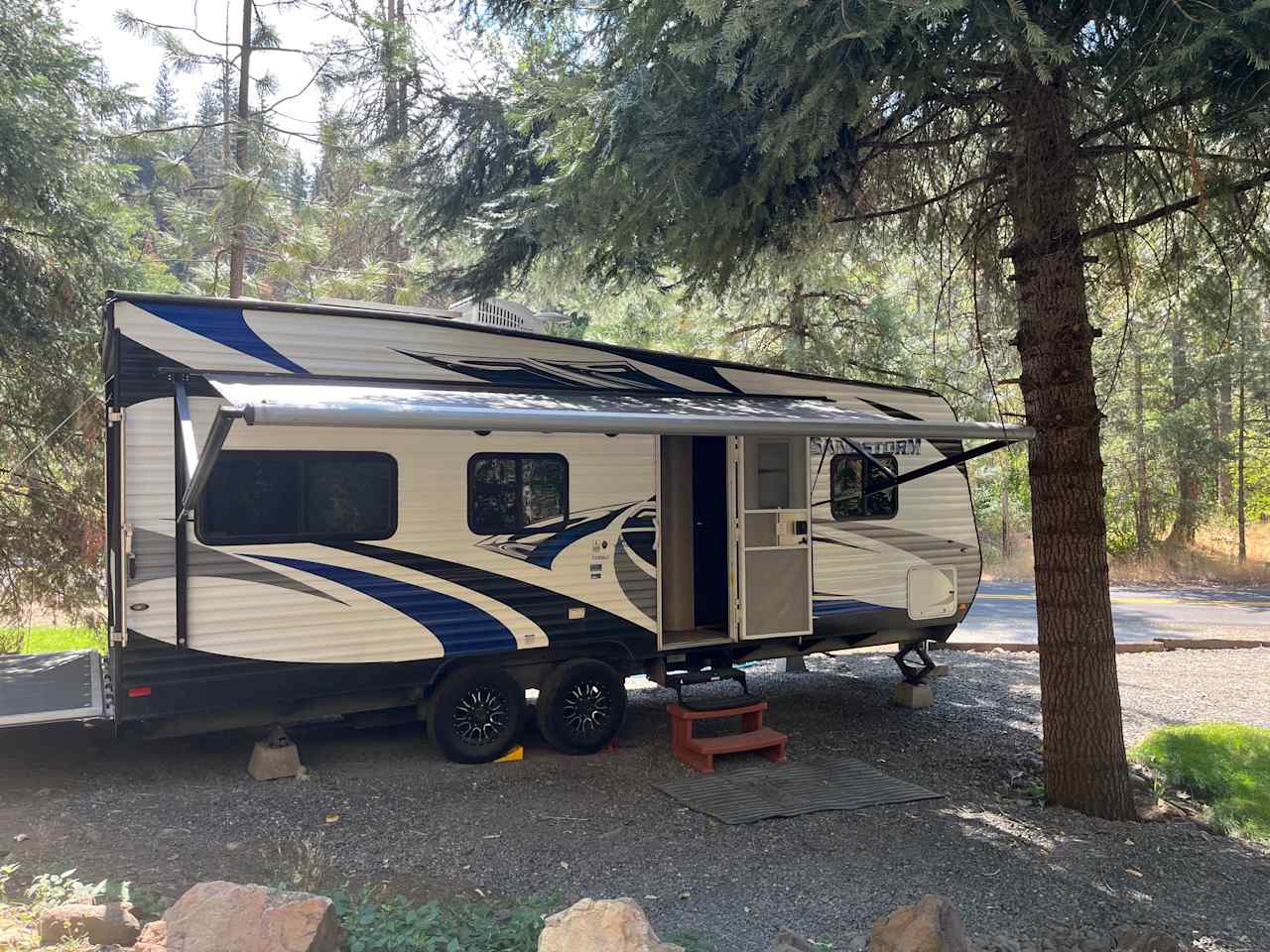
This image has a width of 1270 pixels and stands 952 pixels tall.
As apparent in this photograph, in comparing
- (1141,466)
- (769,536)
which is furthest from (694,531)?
(1141,466)

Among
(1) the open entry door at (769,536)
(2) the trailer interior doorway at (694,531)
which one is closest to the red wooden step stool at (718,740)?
(1) the open entry door at (769,536)

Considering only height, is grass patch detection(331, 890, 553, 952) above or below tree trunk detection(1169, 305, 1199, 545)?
below

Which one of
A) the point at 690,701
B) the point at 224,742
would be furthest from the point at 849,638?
the point at 224,742

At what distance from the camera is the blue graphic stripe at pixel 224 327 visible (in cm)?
605

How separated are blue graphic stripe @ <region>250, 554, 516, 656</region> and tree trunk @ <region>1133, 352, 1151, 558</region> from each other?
17115mm

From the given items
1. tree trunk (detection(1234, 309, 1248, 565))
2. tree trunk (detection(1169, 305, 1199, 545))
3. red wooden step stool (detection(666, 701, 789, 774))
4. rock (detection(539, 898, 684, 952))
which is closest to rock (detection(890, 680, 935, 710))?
red wooden step stool (detection(666, 701, 789, 774))

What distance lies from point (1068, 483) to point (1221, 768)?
247cm

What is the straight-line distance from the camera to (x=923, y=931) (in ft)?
11.6

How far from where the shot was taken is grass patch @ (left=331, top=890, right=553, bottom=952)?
3574 mm

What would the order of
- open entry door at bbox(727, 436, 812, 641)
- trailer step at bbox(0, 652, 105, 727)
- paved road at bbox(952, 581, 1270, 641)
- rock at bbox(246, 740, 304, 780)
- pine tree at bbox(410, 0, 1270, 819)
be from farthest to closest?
paved road at bbox(952, 581, 1270, 641) < open entry door at bbox(727, 436, 812, 641) < rock at bbox(246, 740, 304, 780) < trailer step at bbox(0, 652, 105, 727) < pine tree at bbox(410, 0, 1270, 819)

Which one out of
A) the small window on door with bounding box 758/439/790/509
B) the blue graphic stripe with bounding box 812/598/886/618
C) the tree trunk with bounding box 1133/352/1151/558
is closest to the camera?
the small window on door with bounding box 758/439/790/509

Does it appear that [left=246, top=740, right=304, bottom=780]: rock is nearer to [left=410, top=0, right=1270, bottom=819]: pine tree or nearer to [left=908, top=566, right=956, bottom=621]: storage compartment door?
[left=410, top=0, right=1270, bottom=819]: pine tree

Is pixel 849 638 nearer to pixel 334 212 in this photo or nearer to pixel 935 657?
pixel 935 657

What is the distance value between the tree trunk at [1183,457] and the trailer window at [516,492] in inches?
635
